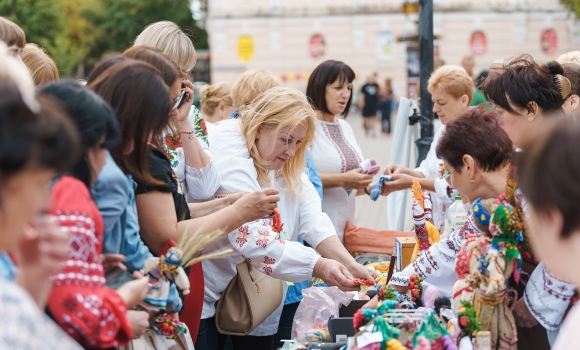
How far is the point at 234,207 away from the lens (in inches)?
115

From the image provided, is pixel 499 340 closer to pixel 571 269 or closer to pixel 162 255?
pixel 571 269

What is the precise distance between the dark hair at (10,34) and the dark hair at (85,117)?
1.53 meters

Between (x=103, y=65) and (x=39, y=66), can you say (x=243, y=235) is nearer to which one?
(x=103, y=65)

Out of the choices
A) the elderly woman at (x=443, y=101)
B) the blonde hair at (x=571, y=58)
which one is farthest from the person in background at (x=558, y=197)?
the elderly woman at (x=443, y=101)

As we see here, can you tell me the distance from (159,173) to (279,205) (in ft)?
3.85

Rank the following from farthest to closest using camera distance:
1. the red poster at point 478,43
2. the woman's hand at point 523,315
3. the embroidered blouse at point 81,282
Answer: the red poster at point 478,43, the woman's hand at point 523,315, the embroidered blouse at point 81,282

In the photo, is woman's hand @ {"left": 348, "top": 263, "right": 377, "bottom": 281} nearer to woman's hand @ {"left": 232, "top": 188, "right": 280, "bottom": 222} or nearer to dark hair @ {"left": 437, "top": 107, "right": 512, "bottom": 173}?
woman's hand @ {"left": 232, "top": 188, "right": 280, "bottom": 222}

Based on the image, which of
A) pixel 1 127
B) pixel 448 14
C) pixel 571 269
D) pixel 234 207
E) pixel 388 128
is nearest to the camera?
pixel 1 127

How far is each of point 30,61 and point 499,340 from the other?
9.03 ft

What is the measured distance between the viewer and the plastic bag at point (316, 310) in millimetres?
3242

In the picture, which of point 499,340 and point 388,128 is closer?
point 499,340

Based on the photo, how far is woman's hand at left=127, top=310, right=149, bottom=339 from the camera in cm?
226

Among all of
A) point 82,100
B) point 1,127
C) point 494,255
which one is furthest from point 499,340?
point 1,127

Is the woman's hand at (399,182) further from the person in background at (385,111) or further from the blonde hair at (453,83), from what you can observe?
the person in background at (385,111)
